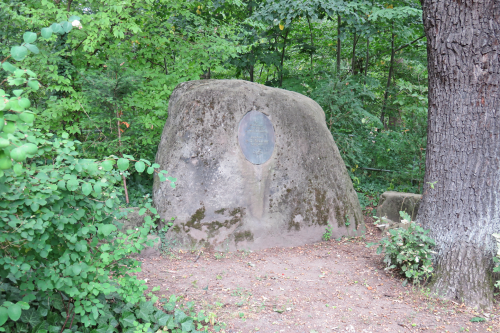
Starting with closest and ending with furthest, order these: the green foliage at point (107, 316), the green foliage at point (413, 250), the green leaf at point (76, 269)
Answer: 1. the green leaf at point (76, 269)
2. the green foliage at point (107, 316)
3. the green foliage at point (413, 250)

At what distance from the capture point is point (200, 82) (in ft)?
17.0

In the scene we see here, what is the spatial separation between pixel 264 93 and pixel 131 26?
2.12m

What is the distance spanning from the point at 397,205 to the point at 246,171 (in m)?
2.98

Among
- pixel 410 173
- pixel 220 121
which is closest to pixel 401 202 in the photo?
pixel 410 173

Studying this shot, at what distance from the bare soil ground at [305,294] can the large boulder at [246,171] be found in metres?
0.38

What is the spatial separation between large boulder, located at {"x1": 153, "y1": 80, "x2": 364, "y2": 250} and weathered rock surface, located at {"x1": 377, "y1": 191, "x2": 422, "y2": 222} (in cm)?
114

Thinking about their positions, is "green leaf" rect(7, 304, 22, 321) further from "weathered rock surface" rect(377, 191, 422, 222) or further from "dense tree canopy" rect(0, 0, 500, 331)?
"weathered rock surface" rect(377, 191, 422, 222)

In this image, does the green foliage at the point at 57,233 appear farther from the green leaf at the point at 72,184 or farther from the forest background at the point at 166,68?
the forest background at the point at 166,68

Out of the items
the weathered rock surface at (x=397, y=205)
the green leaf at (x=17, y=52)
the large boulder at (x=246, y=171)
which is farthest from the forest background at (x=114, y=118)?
the weathered rock surface at (x=397, y=205)

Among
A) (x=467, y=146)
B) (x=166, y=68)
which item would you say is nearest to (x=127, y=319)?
(x=467, y=146)

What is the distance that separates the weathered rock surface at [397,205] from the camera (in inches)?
237

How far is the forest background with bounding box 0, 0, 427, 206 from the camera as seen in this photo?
17.0 feet

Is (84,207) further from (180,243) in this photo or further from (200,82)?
(200,82)

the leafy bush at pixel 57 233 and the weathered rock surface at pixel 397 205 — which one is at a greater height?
the leafy bush at pixel 57 233
